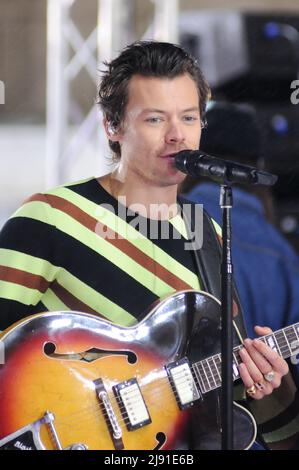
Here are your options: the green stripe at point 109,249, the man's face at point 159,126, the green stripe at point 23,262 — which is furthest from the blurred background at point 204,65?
the green stripe at point 23,262

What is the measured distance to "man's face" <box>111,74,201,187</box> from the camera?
2615 mm

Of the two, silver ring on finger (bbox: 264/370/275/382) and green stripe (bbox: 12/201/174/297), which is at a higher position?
green stripe (bbox: 12/201/174/297)

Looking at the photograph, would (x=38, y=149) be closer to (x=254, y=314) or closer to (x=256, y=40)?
(x=256, y=40)

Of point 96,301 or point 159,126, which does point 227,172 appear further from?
point 96,301

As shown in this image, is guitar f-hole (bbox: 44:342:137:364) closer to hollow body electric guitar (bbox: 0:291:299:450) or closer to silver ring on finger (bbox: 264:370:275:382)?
hollow body electric guitar (bbox: 0:291:299:450)

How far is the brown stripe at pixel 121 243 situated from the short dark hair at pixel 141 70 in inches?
11.4

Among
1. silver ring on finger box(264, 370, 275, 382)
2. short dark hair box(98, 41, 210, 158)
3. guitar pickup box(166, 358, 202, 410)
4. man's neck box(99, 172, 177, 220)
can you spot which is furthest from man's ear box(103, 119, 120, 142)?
silver ring on finger box(264, 370, 275, 382)

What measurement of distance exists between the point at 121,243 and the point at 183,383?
459 mm

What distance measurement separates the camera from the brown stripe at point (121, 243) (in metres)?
2.71

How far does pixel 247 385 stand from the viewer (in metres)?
2.61

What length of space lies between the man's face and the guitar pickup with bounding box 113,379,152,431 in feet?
1.99

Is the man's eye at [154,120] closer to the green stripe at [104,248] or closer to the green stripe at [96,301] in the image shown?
the green stripe at [104,248]
